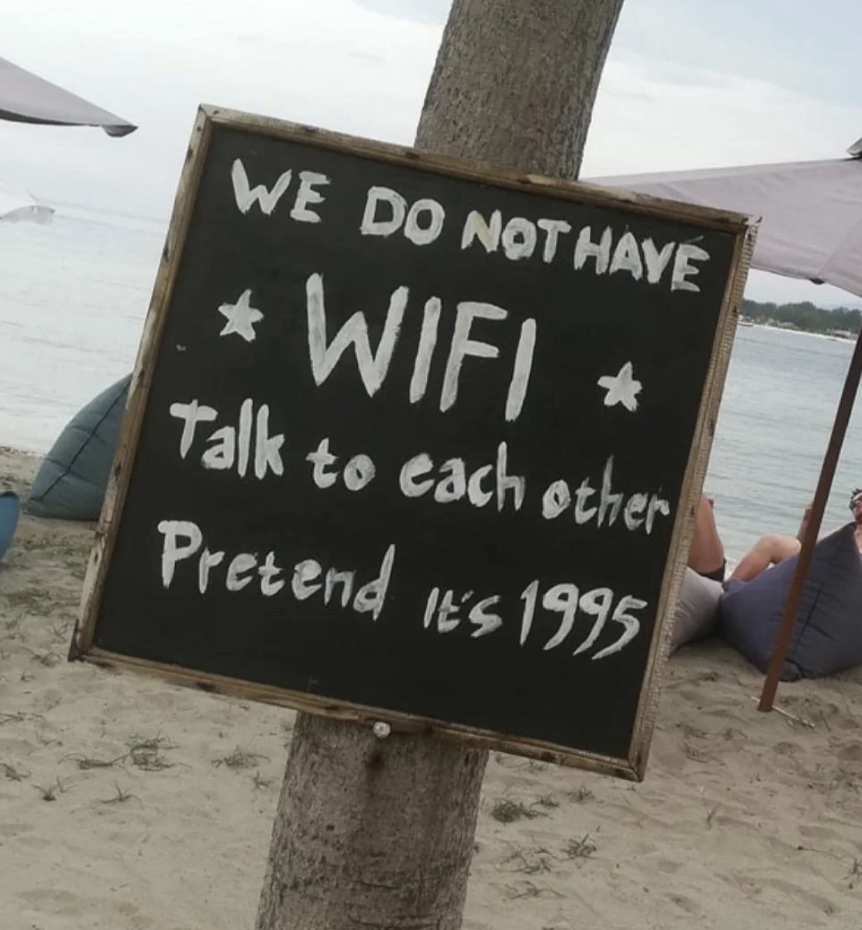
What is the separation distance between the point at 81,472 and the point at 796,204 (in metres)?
3.87

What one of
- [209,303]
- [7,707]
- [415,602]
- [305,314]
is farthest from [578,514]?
[7,707]

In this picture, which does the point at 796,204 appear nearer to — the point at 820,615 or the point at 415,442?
the point at 820,615

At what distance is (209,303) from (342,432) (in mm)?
290

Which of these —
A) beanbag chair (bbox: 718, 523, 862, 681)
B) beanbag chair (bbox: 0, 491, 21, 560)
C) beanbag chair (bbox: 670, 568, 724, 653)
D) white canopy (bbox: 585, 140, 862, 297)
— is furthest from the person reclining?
beanbag chair (bbox: 0, 491, 21, 560)

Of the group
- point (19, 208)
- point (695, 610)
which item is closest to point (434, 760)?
point (695, 610)

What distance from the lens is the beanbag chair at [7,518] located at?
5.77 m

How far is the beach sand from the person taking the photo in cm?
337

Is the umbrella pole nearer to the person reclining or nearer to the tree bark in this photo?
the person reclining

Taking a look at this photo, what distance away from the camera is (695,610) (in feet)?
20.0

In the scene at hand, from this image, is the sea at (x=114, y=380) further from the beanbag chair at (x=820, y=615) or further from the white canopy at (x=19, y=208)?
the beanbag chair at (x=820, y=615)

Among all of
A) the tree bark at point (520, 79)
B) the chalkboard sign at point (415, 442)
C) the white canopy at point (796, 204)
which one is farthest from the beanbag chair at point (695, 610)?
the tree bark at point (520, 79)

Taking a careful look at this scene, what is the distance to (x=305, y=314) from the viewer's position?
2104 millimetres

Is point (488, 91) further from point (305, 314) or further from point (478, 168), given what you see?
point (305, 314)

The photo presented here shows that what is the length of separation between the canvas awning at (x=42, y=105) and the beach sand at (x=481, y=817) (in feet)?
9.04
